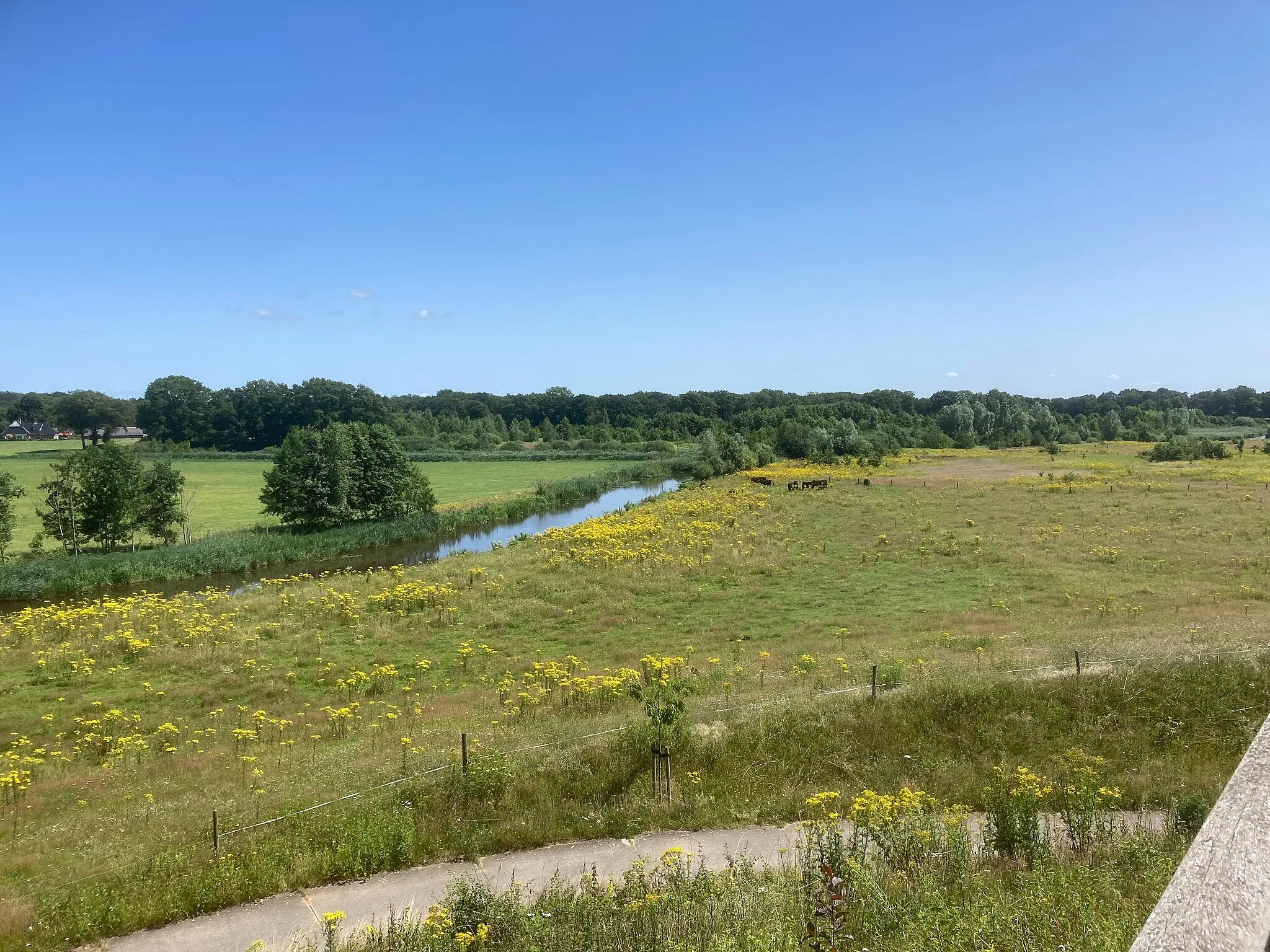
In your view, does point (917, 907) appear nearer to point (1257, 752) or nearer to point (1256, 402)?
point (1257, 752)

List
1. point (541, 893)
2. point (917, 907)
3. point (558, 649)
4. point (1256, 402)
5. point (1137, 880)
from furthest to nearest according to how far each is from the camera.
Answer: point (1256, 402) → point (558, 649) → point (541, 893) → point (1137, 880) → point (917, 907)

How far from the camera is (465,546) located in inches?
1754

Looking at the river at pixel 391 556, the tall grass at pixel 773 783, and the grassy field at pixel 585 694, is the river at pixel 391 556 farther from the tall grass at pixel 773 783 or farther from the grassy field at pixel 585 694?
the tall grass at pixel 773 783

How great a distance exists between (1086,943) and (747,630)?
52.9ft

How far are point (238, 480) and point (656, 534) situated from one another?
2222 inches

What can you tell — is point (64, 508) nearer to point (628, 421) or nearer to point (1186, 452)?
point (1186, 452)

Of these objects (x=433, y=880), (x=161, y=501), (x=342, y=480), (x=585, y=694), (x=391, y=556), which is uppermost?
(x=342, y=480)

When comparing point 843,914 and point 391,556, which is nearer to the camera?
point 843,914

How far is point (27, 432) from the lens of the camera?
133 meters

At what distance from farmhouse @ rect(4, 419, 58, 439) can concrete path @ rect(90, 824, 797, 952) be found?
516ft

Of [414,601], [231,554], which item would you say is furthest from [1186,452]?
[231,554]

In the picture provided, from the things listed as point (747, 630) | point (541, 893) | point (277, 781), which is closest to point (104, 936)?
point (277, 781)

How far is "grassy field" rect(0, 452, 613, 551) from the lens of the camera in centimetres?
4805

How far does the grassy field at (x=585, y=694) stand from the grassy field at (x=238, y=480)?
944 inches
